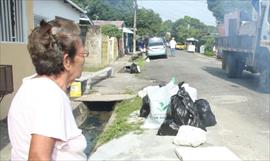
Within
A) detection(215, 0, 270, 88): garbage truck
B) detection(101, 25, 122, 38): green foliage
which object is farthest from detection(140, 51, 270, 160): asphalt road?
detection(101, 25, 122, 38): green foliage

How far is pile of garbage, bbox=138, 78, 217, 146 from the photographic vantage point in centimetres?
Answer: 602

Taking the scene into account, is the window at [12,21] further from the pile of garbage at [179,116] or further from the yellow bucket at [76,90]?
the pile of garbage at [179,116]

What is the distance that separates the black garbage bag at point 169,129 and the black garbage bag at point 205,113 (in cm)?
76

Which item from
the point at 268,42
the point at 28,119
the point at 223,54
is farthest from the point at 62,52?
the point at 223,54

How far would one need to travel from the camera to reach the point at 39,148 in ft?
5.93

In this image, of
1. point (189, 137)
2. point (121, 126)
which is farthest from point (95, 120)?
point (189, 137)

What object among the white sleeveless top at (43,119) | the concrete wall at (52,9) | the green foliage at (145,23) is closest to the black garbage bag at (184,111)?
the white sleeveless top at (43,119)

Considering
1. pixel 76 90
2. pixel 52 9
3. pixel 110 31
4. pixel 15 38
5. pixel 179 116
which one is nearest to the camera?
pixel 179 116

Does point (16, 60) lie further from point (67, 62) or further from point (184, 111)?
point (67, 62)

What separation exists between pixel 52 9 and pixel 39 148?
41.2 ft

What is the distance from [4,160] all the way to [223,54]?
1410cm

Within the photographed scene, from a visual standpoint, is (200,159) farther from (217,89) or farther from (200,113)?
(217,89)

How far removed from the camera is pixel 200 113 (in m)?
7.24

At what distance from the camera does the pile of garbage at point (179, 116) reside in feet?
19.7
